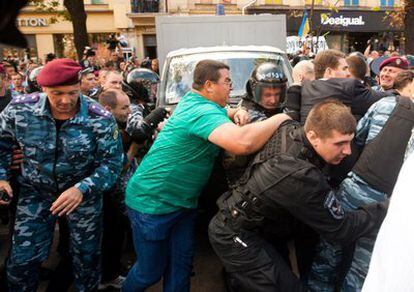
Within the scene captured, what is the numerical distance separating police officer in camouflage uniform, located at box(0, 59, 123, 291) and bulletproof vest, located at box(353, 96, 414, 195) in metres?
1.68

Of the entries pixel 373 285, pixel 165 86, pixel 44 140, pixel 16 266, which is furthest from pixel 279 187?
pixel 165 86

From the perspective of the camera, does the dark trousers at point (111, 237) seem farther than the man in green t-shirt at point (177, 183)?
Yes

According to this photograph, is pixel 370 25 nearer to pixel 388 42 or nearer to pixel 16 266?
pixel 388 42

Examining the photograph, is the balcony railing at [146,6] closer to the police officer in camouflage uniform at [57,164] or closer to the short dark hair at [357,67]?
the short dark hair at [357,67]

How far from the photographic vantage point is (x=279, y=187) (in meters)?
2.11

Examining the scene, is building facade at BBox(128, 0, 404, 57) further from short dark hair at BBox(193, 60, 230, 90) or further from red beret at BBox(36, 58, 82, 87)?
red beret at BBox(36, 58, 82, 87)

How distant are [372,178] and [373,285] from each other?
5.42ft

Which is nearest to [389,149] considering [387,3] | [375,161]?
[375,161]

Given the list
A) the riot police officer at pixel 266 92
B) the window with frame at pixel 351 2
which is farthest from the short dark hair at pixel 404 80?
the window with frame at pixel 351 2

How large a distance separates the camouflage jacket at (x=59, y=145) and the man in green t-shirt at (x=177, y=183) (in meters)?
0.29

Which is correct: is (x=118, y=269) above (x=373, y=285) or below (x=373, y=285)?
below

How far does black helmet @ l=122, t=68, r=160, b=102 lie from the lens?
4473mm

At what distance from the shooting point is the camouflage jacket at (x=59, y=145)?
271 centimetres

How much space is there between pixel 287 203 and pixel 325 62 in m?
1.62
